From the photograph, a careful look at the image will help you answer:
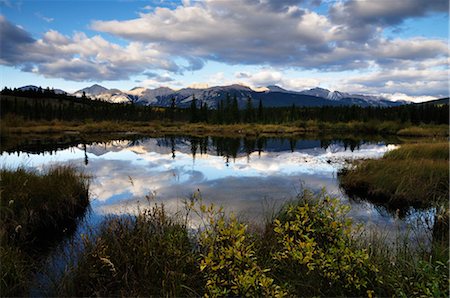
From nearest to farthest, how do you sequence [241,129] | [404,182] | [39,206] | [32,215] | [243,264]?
[243,264] → [32,215] → [39,206] → [404,182] → [241,129]

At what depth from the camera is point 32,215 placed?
9586mm

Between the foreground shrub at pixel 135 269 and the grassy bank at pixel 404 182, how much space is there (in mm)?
8828

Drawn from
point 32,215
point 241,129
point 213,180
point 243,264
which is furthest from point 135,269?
point 241,129

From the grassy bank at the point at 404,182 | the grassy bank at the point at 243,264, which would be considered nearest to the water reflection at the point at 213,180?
the grassy bank at the point at 404,182

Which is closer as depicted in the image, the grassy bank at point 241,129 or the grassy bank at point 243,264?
the grassy bank at point 243,264

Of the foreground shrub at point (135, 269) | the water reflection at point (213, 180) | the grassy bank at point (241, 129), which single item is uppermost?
the grassy bank at point (241, 129)

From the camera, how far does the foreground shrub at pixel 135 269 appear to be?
19.0 ft

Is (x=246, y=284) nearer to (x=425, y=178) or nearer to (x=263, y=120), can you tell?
(x=425, y=178)

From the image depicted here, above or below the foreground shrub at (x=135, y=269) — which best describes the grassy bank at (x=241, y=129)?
above

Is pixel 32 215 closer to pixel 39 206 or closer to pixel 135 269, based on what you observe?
pixel 39 206

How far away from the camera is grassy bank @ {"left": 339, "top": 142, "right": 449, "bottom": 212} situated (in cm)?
1298

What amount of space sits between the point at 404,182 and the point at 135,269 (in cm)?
1223

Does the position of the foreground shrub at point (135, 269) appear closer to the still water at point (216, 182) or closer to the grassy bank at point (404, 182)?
the still water at point (216, 182)

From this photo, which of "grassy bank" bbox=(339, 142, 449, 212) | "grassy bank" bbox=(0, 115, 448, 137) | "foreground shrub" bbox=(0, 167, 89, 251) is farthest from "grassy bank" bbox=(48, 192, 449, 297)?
"grassy bank" bbox=(0, 115, 448, 137)
